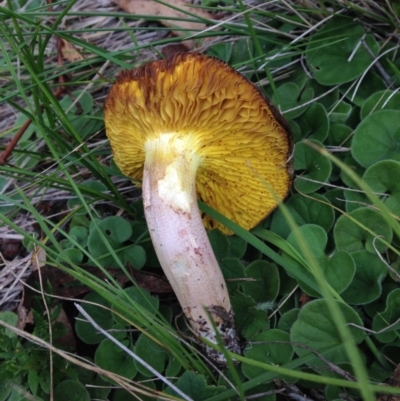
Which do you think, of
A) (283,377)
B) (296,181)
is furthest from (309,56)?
(283,377)

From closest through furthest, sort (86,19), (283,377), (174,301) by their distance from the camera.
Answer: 1. (283,377)
2. (174,301)
3. (86,19)

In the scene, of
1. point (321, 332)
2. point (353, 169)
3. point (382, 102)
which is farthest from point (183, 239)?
point (382, 102)

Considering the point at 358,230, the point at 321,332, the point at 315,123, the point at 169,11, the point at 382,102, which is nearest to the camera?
the point at 321,332

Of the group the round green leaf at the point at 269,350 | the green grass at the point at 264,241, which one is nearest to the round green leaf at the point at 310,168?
the green grass at the point at 264,241

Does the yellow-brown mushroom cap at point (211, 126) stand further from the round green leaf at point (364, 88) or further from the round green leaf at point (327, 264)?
the round green leaf at point (364, 88)

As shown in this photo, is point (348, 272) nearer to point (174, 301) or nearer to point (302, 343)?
point (302, 343)

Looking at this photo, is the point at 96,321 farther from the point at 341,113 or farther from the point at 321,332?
the point at 341,113
